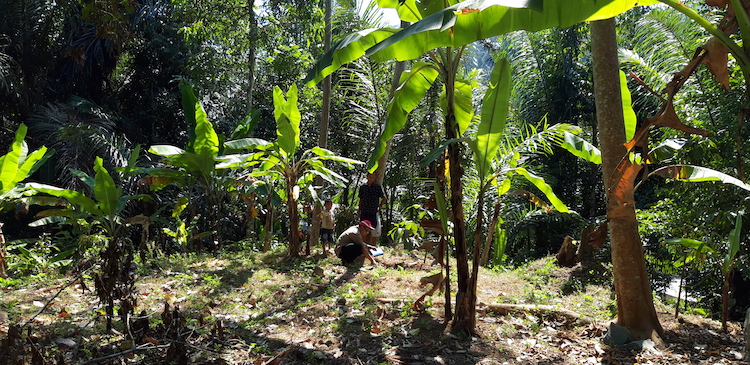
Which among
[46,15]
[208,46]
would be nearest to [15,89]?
[46,15]

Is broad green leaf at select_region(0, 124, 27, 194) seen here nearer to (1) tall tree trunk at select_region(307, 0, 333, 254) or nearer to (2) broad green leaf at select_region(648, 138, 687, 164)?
(1) tall tree trunk at select_region(307, 0, 333, 254)

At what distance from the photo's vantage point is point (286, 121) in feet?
23.5

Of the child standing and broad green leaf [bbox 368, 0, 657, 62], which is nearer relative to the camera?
broad green leaf [bbox 368, 0, 657, 62]

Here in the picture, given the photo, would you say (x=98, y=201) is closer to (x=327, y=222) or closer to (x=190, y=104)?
(x=190, y=104)

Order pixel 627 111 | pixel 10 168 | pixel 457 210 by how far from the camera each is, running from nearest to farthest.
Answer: pixel 457 210 < pixel 627 111 < pixel 10 168

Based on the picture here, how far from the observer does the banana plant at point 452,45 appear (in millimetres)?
3191

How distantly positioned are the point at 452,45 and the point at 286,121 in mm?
3959

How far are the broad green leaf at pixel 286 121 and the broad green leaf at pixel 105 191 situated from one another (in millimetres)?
2257

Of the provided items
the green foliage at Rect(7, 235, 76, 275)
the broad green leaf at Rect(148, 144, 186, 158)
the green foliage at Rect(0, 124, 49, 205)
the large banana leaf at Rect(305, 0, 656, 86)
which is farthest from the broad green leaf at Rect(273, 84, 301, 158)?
the large banana leaf at Rect(305, 0, 656, 86)

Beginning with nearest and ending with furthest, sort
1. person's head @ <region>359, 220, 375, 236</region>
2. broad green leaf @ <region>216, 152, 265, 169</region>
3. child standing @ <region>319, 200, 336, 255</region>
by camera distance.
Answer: broad green leaf @ <region>216, 152, 265, 169</region> < person's head @ <region>359, 220, 375, 236</region> < child standing @ <region>319, 200, 336, 255</region>

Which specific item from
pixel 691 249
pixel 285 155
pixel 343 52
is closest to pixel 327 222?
pixel 285 155

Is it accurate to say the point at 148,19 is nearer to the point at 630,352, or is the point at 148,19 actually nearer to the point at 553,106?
the point at 553,106

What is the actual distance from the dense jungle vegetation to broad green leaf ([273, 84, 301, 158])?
3 cm

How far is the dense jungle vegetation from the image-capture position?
13.7ft
